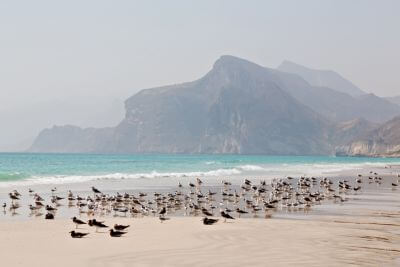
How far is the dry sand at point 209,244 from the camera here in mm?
12922

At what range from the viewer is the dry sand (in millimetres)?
12922

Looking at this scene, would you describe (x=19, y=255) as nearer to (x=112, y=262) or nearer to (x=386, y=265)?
(x=112, y=262)

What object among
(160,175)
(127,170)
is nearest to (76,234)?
(160,175)

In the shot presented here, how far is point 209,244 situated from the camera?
15.4 meters

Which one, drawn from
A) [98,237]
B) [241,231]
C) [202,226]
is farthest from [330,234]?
[98,237]

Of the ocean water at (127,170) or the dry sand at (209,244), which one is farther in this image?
the ocean water at (127,170)

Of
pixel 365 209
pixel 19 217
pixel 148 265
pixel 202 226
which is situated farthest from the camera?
pixel 365 209

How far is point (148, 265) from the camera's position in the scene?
12352 millimetres

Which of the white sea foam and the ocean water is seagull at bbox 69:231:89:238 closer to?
the white sea foam

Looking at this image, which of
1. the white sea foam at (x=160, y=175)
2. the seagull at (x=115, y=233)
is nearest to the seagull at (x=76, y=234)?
the seagull at (x=115, y=233)

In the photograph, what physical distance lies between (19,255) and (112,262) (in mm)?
2424

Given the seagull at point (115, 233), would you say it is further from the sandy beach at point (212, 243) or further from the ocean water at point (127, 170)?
the ocean water at point (127, 170)

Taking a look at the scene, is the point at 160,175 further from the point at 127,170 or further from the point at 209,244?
the point at 209,244

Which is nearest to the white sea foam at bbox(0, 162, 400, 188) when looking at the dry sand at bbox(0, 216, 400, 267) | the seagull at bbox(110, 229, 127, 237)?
the dry sand at bbox(0, 216, 400, 267)
